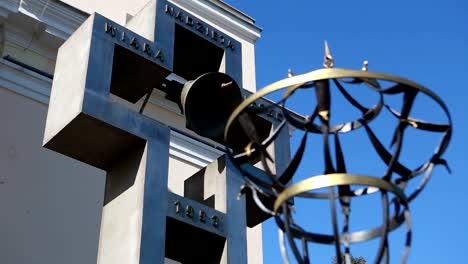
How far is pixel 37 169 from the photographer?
6961 millimetres

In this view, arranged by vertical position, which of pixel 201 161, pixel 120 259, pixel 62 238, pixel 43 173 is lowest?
pixel 120 259

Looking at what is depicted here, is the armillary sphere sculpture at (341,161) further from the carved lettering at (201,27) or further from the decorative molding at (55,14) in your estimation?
the decorative molding at (55,14)

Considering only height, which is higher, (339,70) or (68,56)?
(68,56)

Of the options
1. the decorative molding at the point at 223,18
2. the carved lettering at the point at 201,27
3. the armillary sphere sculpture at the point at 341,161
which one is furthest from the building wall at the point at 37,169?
the armillary sphere sculpture at the point at 341,161

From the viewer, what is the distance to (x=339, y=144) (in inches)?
132

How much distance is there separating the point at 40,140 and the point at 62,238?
97 centimetres

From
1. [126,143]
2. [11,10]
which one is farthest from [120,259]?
[11,10]

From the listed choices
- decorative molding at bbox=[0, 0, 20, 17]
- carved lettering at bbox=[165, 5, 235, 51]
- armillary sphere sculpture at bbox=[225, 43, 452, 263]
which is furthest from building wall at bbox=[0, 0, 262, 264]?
armillary sphere sculpture at bbox=[225, 43, 452, 263]

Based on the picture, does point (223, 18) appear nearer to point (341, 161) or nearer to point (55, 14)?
point (55, 14)

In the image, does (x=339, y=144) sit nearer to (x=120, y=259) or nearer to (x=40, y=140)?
(x=120, y=259)

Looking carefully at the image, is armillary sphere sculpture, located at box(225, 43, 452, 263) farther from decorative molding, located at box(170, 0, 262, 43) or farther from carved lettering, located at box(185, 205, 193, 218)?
decorative molding, located at box(170, 0, 262, 43)

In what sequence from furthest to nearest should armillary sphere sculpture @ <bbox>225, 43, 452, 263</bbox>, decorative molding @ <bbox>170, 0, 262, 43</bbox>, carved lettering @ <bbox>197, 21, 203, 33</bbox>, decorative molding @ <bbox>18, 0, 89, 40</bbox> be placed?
1. decorative molding @ <bbox>170, 0, 262, 43</bbox>
2. decorative molding @ <bbox>18, 0, 89, 40</bbox>
3. carved lettering @ <bbox>197, 21, 203, 33</bbox>
4. armillary sphere sculpture @ <bbox>225, 43, 452, 263</bbox>

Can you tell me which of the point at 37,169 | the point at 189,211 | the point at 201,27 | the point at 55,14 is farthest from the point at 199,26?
the point at 55,14

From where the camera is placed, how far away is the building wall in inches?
260
